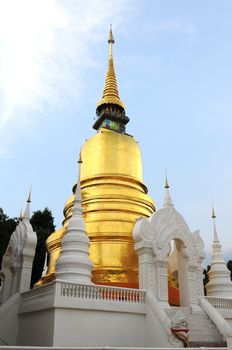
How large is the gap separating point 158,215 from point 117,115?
8.96 metres

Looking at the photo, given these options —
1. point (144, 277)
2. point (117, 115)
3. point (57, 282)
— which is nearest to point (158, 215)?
point (144, 277)

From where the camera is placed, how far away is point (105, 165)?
57.4 feet

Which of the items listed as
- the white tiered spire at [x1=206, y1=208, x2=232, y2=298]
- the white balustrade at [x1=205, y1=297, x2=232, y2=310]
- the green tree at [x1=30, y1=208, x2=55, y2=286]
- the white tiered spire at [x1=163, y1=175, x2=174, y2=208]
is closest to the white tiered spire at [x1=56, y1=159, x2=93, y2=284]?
the white tiered spire at [x1=163, y1=175, x2=174, y2=208]

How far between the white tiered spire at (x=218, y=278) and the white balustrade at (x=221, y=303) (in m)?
1.29

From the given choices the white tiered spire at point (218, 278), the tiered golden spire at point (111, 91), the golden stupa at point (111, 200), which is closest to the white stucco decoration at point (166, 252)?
Result: the golden stupa at point (111, 200)

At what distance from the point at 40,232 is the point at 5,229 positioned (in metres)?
2.32

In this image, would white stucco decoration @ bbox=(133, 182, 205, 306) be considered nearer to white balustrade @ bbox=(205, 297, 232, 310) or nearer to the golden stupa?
white balustrade @ bbox=(205, 297, 232, 310)

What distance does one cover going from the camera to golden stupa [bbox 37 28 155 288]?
13903 mm

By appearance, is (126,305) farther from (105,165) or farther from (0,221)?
(0,221)

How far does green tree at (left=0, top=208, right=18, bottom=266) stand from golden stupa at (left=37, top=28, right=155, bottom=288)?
227 inches

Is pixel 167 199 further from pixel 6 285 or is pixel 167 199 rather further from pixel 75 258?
pixel 6 285

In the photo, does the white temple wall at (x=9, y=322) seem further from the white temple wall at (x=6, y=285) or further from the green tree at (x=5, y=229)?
the green tree at (x=5, y=229)

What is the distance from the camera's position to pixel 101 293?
425 inches

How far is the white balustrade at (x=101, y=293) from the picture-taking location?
404 inches
